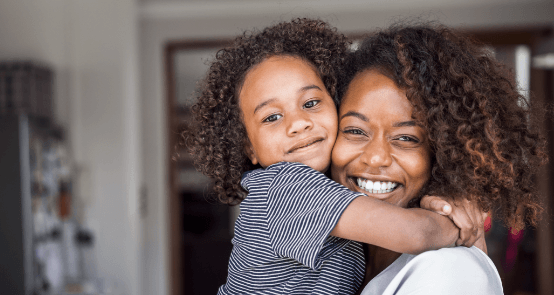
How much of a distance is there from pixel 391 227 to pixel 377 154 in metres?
0.17

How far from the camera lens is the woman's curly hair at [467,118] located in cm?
84

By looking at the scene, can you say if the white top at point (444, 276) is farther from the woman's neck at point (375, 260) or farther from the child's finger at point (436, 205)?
the woman's neck at point (375, 260)

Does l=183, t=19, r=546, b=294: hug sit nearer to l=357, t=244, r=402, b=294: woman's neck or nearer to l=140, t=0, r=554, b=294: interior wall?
l=357, t=244, r=402, b=294: woman's neck

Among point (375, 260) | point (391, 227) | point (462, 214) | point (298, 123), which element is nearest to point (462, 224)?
point (462, 214)

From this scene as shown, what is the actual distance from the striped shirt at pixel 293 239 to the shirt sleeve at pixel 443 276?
143 millimetres

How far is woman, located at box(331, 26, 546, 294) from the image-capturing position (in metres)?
0.83

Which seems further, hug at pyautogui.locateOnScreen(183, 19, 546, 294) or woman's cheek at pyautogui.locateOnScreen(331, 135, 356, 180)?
woman's cheek at pyautogui.locateOnScreen(331, 135, 356, 180)

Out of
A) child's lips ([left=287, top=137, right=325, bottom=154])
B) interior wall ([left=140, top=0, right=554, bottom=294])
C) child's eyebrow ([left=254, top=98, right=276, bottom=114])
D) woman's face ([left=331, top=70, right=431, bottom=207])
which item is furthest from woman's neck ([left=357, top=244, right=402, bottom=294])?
interior wall ([left=140, top=0, right=554, bottom=294])

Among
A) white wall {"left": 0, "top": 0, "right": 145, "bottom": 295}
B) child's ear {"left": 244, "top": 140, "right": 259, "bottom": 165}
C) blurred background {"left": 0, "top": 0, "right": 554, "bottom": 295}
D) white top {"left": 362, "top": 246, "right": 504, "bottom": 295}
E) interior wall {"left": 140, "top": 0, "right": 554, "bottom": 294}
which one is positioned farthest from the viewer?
interior wall {"left": 140, "top": 0, "right": 554, "bottom": 294}

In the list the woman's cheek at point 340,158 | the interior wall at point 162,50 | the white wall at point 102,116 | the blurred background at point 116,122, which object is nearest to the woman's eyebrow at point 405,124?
the woman's cheek at point 340,158

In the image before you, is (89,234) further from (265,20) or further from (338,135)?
(338,135)

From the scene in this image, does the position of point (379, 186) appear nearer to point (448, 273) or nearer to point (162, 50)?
point (448, 273)

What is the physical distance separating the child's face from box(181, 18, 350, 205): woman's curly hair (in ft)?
0.12

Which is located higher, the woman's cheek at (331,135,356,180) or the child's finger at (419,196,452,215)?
the woman's cheek at (331,135,356,180)
